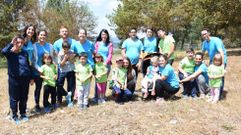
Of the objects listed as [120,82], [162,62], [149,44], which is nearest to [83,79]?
[120,82]

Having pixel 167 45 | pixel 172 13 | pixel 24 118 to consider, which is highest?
pixel 172 13

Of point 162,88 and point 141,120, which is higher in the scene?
point 162,88

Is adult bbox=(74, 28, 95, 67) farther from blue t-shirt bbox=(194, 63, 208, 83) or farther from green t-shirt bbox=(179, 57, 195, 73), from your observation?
blue t-shirt bbox=(194, 63, 208, 83)

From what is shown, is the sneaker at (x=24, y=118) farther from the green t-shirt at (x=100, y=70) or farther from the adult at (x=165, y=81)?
the adult at (x=165, y=81)

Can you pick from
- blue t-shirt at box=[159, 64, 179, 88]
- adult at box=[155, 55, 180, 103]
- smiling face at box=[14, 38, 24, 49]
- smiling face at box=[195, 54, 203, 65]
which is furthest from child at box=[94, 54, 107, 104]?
smiling face at box=[195, 54, 203, 65]

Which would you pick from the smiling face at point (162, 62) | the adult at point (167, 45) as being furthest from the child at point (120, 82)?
the adult at point (167, 45)

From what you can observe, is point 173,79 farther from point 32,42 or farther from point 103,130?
point 32,42

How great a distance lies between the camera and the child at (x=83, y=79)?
828 centimetres

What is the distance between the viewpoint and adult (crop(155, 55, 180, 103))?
28.3 ft

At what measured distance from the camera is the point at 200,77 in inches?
353

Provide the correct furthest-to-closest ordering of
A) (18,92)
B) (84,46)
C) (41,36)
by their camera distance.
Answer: (84,46) < (41,36) < (18,92)

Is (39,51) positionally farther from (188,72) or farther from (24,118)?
(188,72)

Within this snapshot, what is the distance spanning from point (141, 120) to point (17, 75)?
106 inches

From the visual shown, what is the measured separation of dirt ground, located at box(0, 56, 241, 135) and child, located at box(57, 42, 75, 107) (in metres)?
0.48
